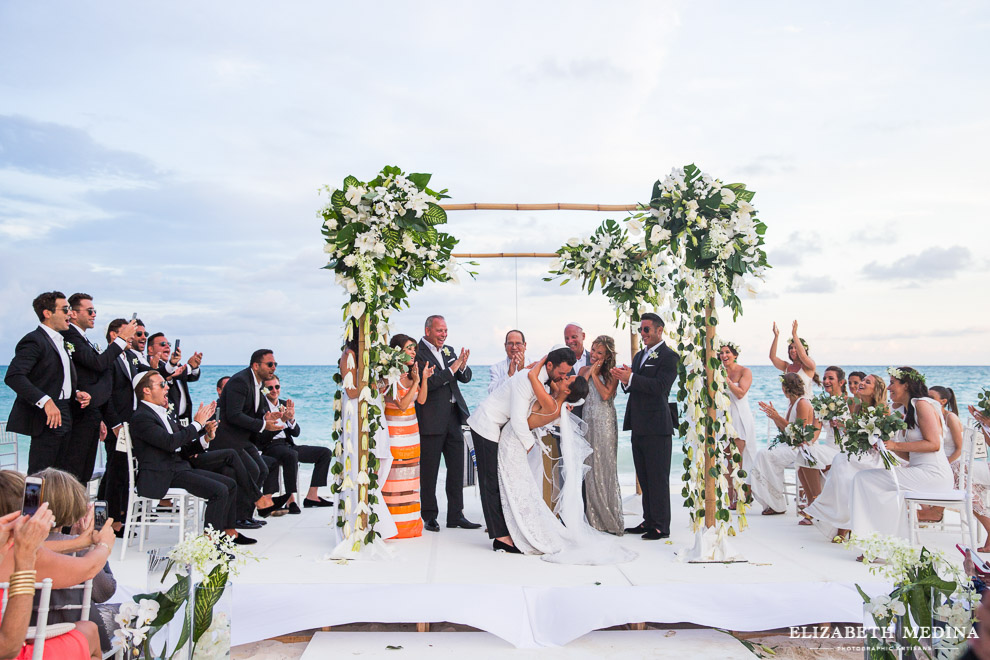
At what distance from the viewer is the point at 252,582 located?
5.19m

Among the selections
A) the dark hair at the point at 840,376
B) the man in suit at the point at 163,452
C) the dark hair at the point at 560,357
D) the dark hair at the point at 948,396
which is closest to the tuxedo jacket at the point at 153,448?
the man in suit at the point at 163,452

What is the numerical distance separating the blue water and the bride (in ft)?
27.7

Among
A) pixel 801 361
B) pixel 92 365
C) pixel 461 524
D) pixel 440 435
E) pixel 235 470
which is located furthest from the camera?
pixel 801 361

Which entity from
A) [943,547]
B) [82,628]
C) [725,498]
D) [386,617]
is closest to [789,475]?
[943,547]

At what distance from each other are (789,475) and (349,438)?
8562mm

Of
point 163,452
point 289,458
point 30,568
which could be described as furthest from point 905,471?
point 30,568

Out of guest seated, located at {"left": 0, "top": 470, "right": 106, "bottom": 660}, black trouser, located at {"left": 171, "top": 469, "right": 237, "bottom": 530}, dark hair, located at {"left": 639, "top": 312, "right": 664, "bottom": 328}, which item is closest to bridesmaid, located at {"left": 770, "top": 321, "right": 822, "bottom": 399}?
dark hair, located at {"left": 639, "top": 312, "right": 664, "bottom": 328}

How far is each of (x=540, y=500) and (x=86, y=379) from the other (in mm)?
3975

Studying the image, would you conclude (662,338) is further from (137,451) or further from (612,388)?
(137,451)

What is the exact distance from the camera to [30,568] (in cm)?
249

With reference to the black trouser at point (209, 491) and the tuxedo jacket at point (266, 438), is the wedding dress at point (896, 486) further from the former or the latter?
the tuxedo jacket at point (266, 438)

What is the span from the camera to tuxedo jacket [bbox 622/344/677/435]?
669 cm

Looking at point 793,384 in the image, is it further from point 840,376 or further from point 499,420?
point 499,420

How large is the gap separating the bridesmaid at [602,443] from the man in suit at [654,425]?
0.22m
